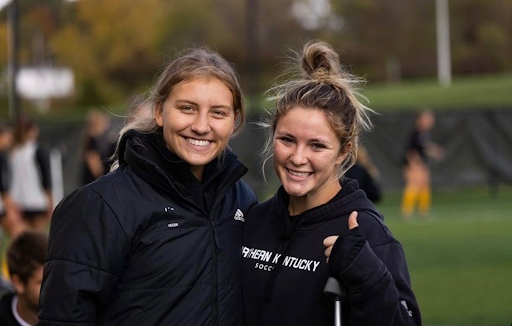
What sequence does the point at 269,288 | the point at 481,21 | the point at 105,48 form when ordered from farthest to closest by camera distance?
the point at 481,21 < the point at 105,48 < the point at 269,288

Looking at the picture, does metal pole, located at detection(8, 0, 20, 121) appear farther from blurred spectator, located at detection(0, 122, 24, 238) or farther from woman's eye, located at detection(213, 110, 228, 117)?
woman's eye, located at detection(213, 110, 228, 117)

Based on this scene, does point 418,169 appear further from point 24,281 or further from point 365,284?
point 365,284

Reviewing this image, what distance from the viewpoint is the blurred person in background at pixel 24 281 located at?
4.24m

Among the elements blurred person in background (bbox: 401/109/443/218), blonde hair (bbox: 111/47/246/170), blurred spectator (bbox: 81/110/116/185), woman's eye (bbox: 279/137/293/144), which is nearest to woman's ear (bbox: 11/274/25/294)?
blonde hair (bbox: 111/47/246/170)

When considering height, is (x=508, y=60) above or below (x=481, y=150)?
above

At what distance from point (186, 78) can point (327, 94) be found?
1.59ft

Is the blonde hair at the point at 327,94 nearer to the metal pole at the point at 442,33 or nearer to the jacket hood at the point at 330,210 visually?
the jacket hood at the point at 330,210

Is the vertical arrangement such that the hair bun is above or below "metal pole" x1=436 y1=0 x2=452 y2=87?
below

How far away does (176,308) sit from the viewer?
3.13 m

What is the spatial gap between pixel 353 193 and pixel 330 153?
0.53 ft

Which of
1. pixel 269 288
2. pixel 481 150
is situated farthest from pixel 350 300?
pixel 481 150

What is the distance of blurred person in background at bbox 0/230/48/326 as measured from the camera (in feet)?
13.9

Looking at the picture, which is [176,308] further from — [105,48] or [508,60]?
[508,60]

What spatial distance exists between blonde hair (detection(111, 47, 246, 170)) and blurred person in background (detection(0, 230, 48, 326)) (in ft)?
3.55
